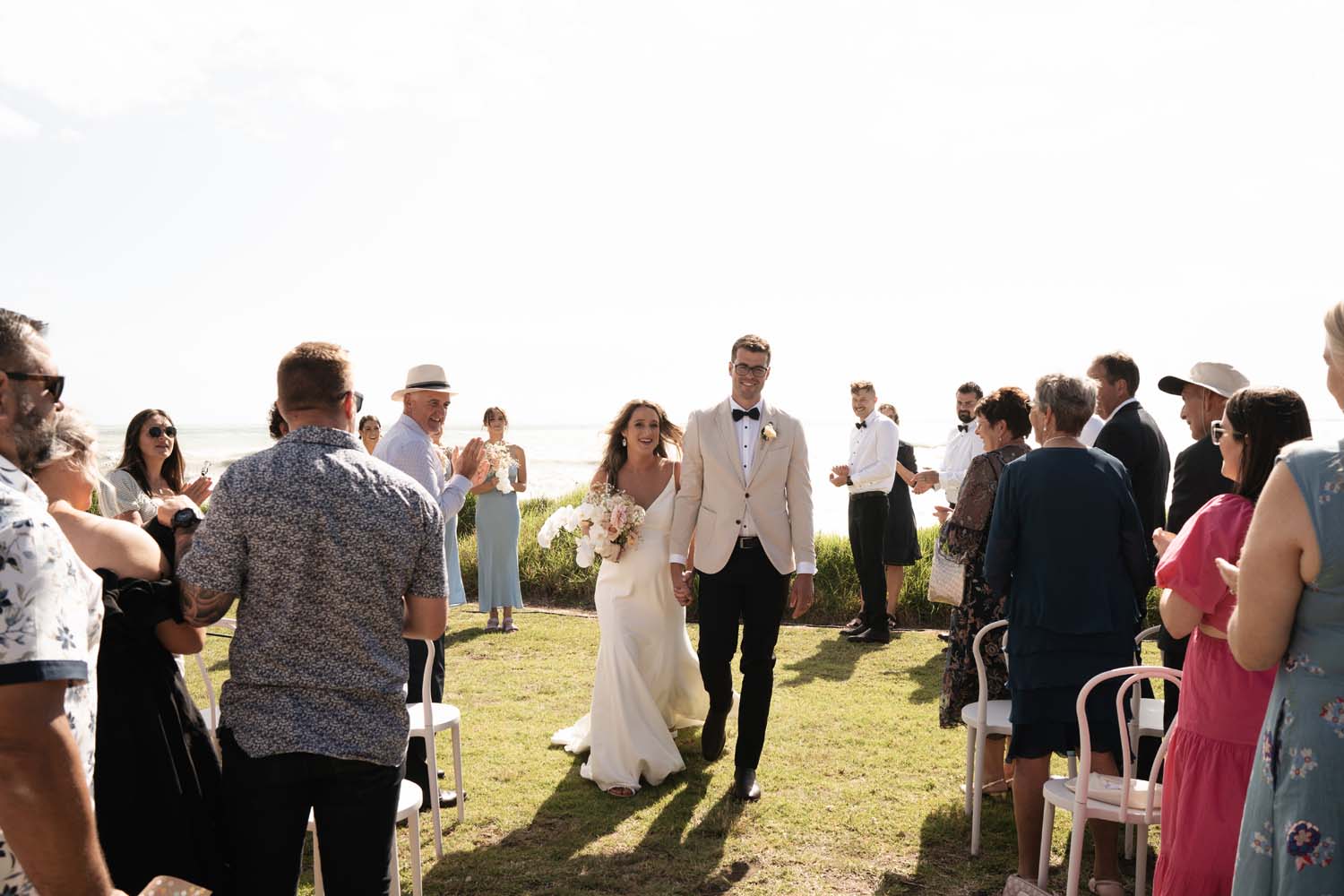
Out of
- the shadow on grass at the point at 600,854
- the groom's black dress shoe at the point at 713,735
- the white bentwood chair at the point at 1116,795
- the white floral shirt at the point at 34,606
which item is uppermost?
the white floral shirt at the point at 34,606

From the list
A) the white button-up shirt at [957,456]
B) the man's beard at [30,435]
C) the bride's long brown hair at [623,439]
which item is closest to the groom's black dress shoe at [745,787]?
the bride's long brown hair at [623,439]

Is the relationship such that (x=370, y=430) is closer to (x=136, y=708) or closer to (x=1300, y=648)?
(x=136, y=708)

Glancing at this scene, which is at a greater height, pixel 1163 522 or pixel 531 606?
pixel 1163 522

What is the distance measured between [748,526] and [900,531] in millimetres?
5265

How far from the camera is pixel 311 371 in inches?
115

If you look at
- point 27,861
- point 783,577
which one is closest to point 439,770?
point 783,577

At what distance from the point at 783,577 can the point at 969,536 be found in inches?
44.2

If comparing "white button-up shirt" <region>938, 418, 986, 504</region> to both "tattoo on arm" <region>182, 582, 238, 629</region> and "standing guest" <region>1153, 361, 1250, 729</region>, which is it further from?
"tattoo on arm" <region>182, 582, 238, 629</region>

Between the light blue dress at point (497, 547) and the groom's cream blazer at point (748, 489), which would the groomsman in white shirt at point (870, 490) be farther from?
the groom's cream blazer at point (748, 489)

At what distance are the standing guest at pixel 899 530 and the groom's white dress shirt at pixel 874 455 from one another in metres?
0.26

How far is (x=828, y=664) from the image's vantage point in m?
9.24

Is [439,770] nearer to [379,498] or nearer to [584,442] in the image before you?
[379,498]

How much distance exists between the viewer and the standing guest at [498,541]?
1071cm

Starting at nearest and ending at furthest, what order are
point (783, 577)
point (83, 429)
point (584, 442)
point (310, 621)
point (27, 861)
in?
point (27, 861) < point (83, 429) < point (310, 621) < point (783, 577) < point (584, 442)
